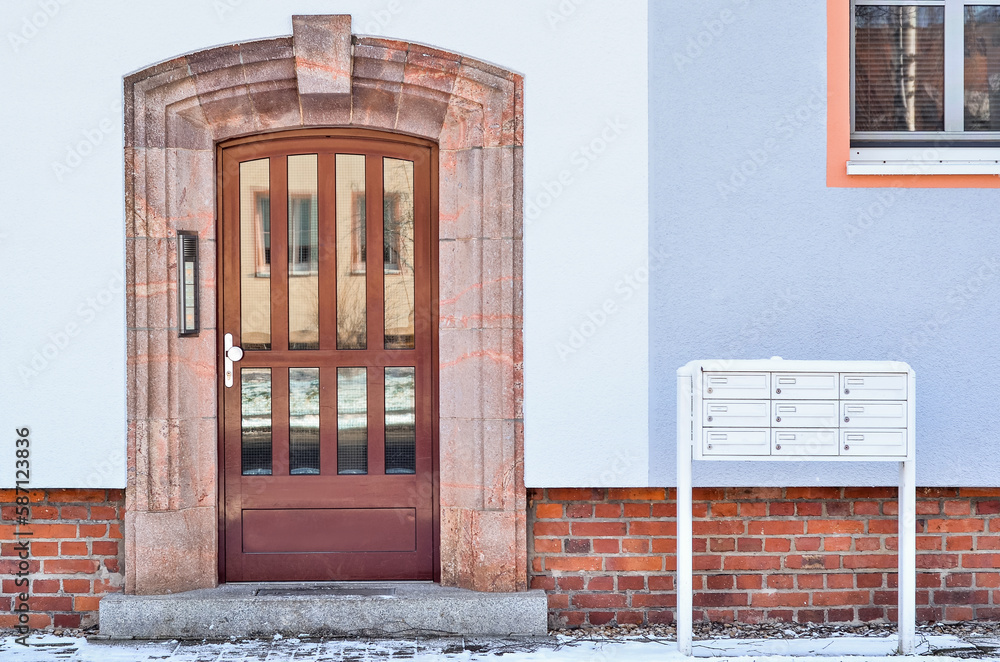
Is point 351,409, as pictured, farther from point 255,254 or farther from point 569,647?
point 569,647

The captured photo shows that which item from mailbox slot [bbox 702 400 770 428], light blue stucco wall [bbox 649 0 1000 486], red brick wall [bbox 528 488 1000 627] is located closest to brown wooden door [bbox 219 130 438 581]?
red brick wall [bbox 528 488 1000 627]

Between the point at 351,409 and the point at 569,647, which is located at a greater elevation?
the point at 351,409

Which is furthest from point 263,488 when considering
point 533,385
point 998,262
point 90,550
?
point 998,262

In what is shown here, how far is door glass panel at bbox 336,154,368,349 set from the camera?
455 centimetres

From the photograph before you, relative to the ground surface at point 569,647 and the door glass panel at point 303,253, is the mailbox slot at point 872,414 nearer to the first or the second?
the ground surface at point 569,647

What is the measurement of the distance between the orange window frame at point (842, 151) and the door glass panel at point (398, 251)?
2.07m

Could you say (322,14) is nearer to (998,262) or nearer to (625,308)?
(625,308)

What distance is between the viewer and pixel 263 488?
14.9 feet

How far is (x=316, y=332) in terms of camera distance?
4.54 meters

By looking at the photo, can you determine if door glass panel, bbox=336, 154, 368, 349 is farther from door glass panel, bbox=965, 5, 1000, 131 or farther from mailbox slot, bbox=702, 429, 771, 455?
door glass panel, bbox=965, 5, 1000, 131

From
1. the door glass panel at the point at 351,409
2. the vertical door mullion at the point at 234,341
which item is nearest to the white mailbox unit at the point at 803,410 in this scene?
the door glass panel at the point at 351,409

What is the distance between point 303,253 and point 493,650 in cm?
214

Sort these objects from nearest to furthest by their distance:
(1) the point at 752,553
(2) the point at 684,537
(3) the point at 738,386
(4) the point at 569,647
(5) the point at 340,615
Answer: (3) the point at 738,386
(2) the point at 684,537
(4) the point at 569,647
(5) the point at 340,615
(1) the point at 752,553

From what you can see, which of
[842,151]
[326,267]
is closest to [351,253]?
[326,267]
